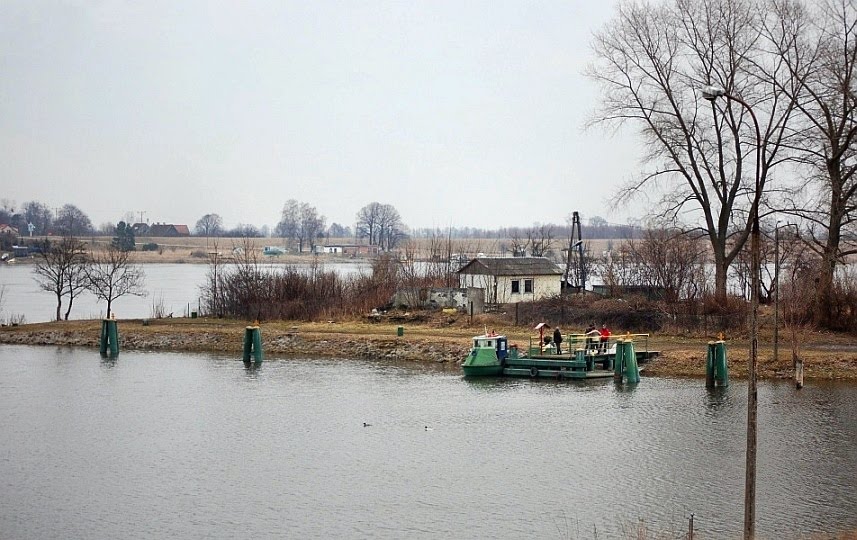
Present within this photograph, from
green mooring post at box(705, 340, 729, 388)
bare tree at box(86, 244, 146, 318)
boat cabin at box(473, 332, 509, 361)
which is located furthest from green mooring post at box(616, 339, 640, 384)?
bare tree at box(86, 244, 146, 318)

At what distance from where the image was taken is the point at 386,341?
4828 cm

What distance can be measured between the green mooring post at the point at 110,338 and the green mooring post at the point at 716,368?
27.5m

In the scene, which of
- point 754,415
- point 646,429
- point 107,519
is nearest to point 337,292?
point 646,429

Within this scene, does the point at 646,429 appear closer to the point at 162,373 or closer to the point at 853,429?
the point at 853,429

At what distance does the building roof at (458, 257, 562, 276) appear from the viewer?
6028 centimetres

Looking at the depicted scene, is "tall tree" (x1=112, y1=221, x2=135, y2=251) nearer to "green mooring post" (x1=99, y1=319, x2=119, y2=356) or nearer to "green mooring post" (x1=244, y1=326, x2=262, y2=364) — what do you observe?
"green mooring post" (x1=99, y1=319, x2=119, y2=356)

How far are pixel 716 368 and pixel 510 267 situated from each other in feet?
77.9

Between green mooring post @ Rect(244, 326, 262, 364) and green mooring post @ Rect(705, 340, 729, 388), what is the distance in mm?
19768

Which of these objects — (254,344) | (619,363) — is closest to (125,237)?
(254,344)

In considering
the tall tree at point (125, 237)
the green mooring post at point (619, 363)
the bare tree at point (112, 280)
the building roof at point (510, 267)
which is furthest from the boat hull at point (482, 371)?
the tall tree at point (125, 237)

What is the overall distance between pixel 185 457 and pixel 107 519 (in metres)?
5.58

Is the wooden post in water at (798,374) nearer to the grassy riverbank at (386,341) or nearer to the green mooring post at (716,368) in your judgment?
the grassy riverbank at (386,341)

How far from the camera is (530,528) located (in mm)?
21000

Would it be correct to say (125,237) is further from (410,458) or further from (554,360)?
(410,458)
